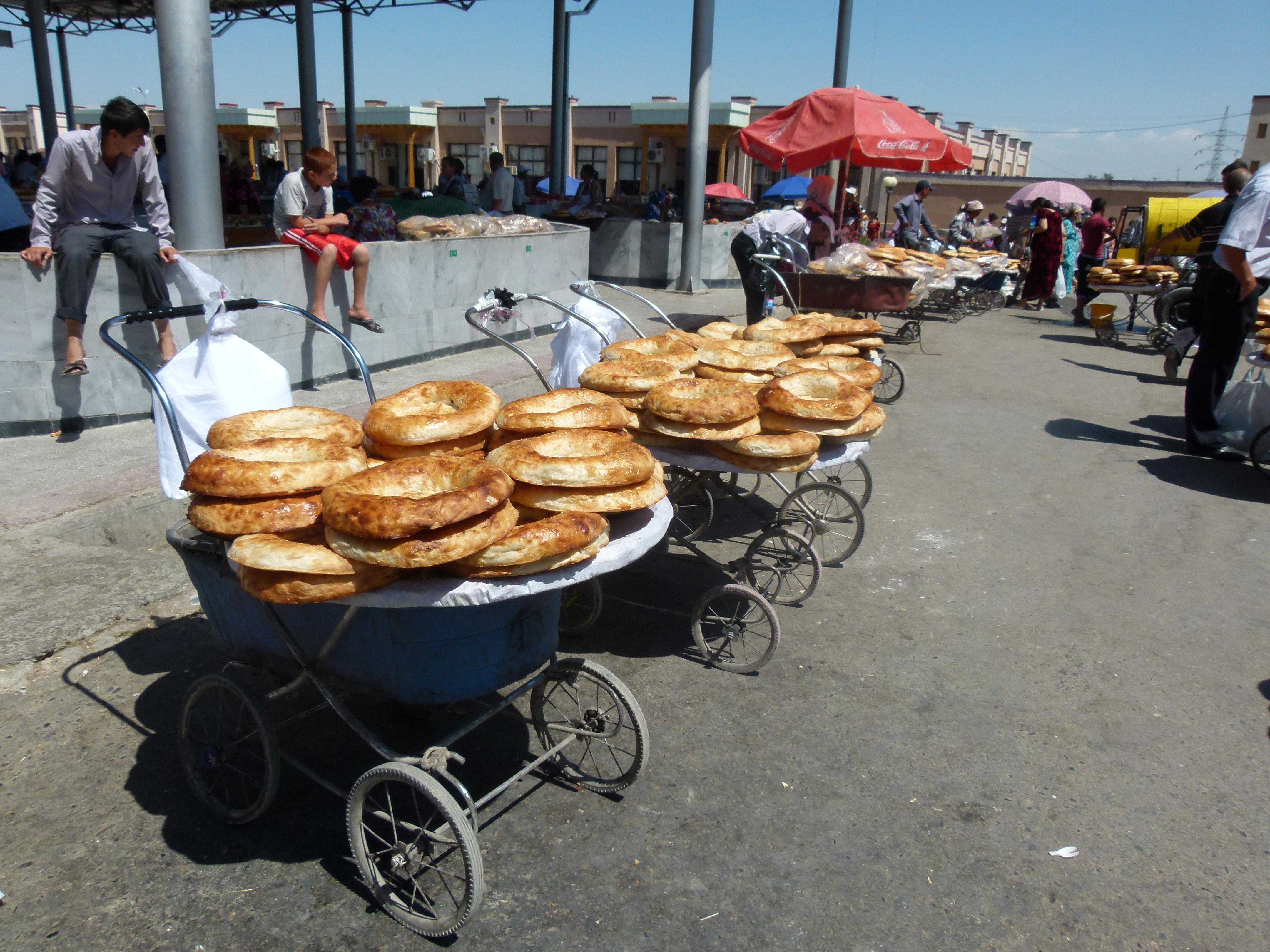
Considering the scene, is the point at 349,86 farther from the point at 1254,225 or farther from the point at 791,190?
the point at 1254,225

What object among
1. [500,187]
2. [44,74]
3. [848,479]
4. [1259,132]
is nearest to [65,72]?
[44,74]

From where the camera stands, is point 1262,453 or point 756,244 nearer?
point 1262,453

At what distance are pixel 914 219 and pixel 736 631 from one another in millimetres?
14198

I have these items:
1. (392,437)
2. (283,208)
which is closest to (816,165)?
(283,208)

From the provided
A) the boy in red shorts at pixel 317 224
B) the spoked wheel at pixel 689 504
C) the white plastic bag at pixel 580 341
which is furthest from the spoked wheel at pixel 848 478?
the boy in red shorts at pixel 317 224

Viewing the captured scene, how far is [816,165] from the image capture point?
41.2ft

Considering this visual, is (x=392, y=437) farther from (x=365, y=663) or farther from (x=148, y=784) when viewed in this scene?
(x=148, y=784)

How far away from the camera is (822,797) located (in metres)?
3.04

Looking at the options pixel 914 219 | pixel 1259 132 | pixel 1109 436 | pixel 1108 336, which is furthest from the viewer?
pixel 1259 132

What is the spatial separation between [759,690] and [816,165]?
34.4 ft

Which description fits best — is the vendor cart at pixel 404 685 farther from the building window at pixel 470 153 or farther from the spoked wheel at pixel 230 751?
the building window at pixel 470 153

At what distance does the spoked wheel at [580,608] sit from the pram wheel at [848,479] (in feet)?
6.48

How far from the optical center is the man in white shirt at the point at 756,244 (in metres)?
9.28

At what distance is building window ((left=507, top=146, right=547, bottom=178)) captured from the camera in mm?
54719
